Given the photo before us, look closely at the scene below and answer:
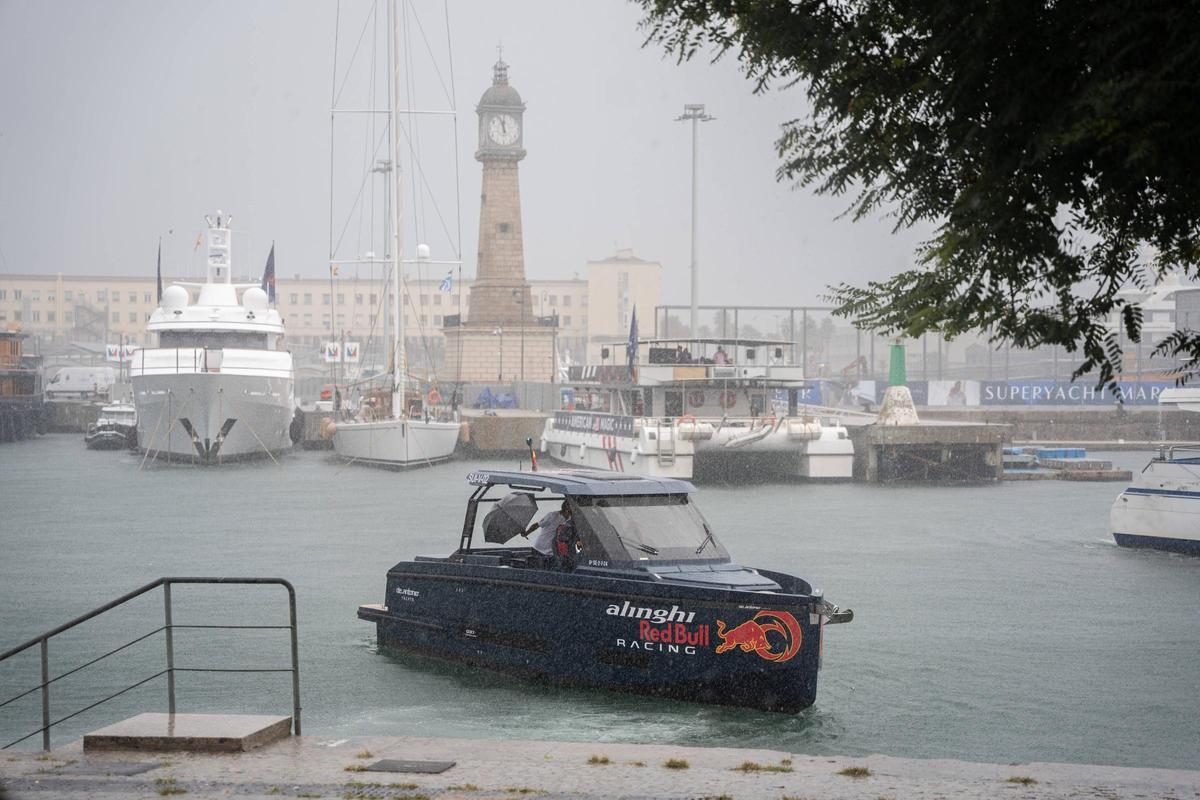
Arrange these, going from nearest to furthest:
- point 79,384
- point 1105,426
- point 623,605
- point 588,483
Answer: point 623,605, point 588,483, point 1105,426, point 79,384

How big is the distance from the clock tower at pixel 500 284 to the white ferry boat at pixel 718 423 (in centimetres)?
4622

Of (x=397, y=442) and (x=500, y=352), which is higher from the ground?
(x=500, y=352)

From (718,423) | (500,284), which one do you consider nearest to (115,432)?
(500,284)

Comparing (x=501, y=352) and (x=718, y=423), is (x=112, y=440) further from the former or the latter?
(x=718, y=423)

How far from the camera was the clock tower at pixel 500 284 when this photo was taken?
99.2 meters

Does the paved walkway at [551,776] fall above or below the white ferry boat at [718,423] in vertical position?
below

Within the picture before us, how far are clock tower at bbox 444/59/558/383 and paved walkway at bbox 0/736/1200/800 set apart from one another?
297 ft

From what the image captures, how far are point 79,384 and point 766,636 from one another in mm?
104450

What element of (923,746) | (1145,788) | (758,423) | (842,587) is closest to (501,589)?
(923,746)

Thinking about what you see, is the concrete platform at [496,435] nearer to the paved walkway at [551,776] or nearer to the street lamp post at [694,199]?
the street lamp post at [694,199]

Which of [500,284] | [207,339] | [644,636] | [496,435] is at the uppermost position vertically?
[500,284]

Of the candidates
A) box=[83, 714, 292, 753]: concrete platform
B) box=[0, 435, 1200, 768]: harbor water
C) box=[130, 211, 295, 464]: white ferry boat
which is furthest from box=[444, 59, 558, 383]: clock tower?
box=[83, 714, 292, 753]: concrete platform

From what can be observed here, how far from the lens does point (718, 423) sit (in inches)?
1992

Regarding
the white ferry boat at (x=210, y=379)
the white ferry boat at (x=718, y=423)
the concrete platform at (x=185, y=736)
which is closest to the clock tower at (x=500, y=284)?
the white ferry boat at (x=210, y=379)
